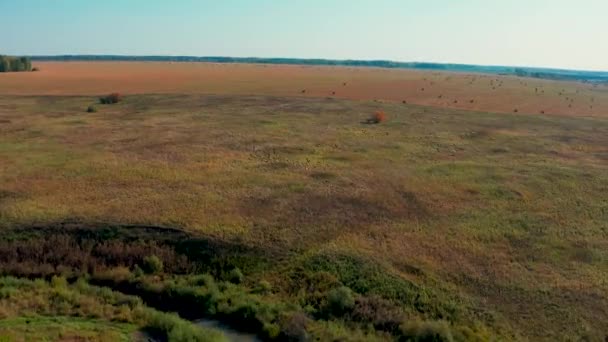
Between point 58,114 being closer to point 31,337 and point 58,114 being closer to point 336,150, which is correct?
point 336,150

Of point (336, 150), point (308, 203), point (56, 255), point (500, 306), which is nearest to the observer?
point (500, 306)

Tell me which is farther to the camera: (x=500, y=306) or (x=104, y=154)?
(x=104, y=154)

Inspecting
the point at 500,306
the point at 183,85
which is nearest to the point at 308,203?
the point at 500,306

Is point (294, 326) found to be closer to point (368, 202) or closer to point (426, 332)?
point (426, 332)

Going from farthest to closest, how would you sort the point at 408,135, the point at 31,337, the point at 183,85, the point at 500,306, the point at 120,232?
→ the point at 183,85, the point at 408,135, the point at 120,232, the point at 500,306, the point at 31,337

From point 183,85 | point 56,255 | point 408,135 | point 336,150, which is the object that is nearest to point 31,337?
point 56,255
